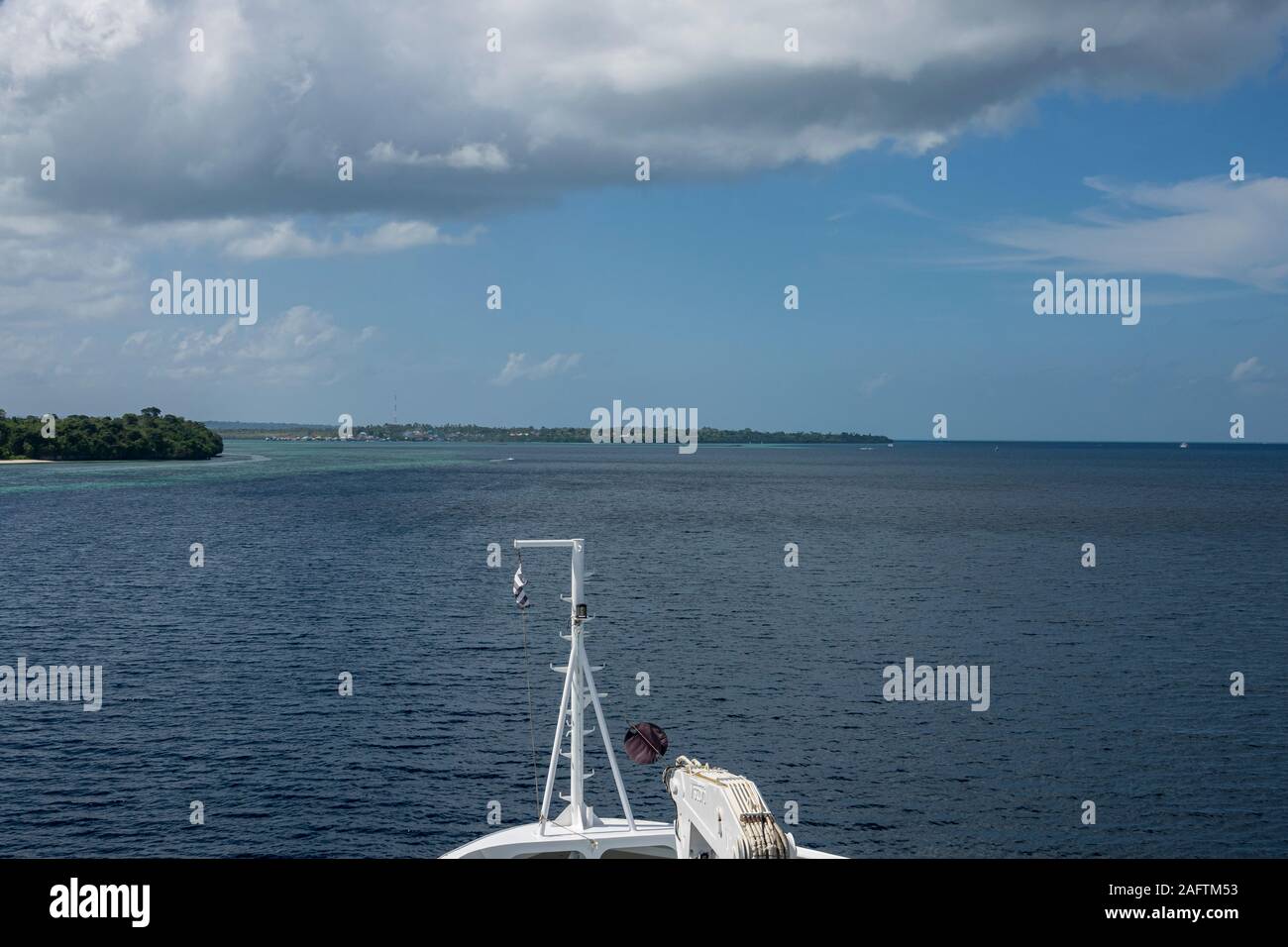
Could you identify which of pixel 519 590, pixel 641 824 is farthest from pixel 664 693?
pixel 519 590

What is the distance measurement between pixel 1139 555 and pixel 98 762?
378ft

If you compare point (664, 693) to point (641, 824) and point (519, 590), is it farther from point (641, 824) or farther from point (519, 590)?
point (519, 590)

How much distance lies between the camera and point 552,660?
7056cm

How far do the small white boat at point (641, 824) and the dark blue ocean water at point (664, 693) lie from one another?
12.7m

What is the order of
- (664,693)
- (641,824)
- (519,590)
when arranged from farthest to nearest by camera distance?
(664,693)
(641,824)
(519,590)

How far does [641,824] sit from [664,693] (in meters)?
30.8

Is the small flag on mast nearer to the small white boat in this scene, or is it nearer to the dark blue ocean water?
the small white boat

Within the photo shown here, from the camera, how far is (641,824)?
102 ft

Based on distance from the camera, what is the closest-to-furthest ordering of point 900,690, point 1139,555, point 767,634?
point 900,690 → point 767,634 → point 1139,555

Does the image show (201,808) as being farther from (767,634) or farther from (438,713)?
(767,634)

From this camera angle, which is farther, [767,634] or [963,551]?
[963,551]

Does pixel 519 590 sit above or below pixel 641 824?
above
